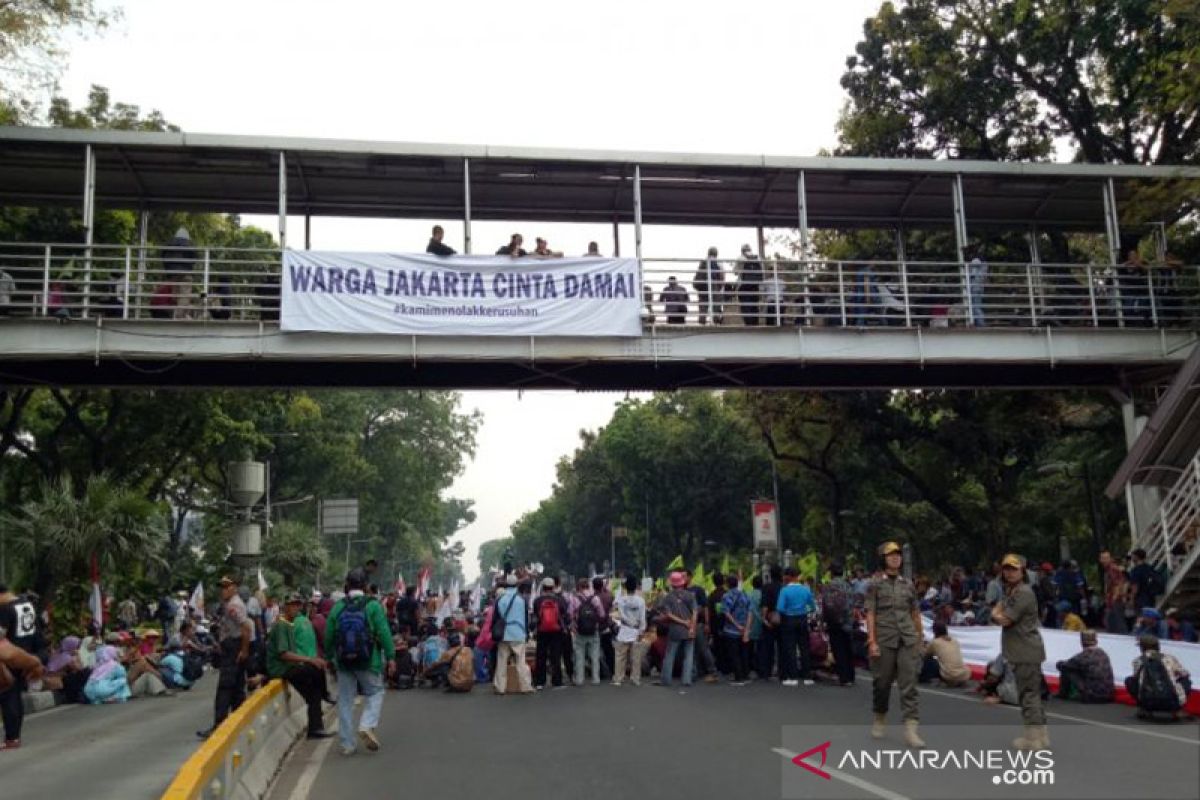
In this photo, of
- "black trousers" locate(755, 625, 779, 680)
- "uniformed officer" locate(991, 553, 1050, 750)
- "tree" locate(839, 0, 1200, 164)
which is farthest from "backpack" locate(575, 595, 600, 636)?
"tree" locate(839, 0, 1200, 164)

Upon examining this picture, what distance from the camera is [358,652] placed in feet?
32.8

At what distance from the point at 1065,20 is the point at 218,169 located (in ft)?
63.0

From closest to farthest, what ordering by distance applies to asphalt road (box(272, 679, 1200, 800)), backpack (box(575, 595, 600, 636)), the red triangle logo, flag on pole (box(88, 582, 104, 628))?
asphalt road (box(272, 679, 1200, 800))
the red triangle logo
backpack (box(575, 595, 600, 636))
flag on pole (box(88, 582, 104, 628))

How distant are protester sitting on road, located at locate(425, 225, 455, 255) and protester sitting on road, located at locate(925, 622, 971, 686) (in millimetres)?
10148

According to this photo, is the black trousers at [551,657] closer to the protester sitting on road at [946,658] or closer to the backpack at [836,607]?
the backpack at [836,607]

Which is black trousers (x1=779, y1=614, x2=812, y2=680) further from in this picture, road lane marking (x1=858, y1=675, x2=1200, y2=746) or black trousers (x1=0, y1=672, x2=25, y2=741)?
black trousers (x1=0, y1=672, x2=25, y2=741)

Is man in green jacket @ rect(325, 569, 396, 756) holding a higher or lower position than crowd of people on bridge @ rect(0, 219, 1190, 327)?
lower

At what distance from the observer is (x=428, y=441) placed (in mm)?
68438

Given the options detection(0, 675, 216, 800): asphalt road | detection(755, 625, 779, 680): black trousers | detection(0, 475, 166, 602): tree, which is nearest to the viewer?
detection(0, 675, 216, 800): asphalt road

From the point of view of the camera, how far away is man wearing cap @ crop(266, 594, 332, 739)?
1080 centimetres

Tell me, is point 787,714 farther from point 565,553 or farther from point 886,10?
point 565,553

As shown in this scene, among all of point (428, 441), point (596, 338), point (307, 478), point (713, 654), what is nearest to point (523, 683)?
point (713, 654)

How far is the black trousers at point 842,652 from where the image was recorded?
49.4ft

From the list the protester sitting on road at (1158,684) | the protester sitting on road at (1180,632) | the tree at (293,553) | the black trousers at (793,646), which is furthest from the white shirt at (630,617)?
the tree at (293,553)
